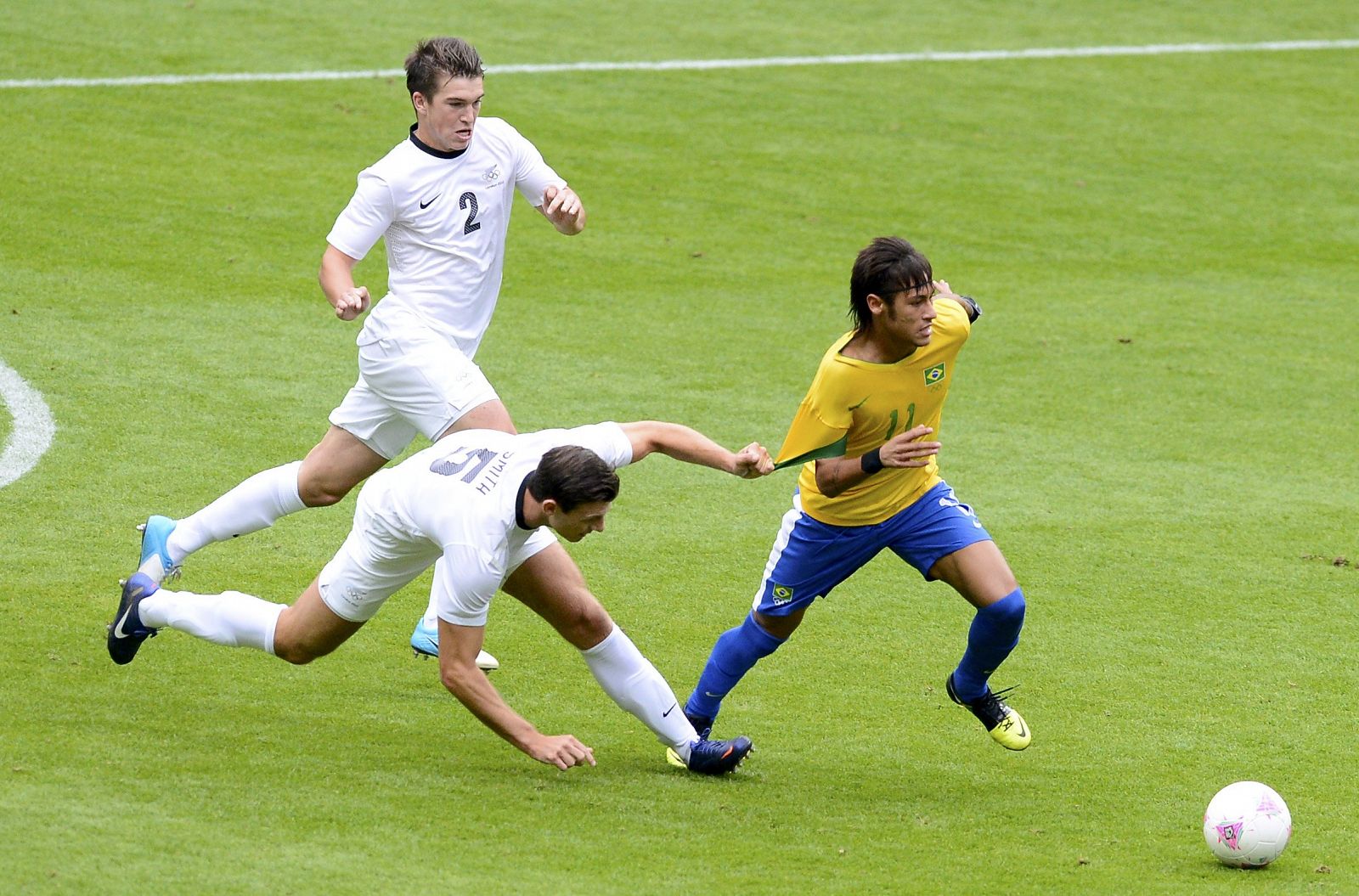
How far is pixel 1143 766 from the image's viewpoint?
19.1 ft

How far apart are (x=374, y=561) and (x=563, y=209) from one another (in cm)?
170

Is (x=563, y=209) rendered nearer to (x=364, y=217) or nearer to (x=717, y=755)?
(x=364, y=217)

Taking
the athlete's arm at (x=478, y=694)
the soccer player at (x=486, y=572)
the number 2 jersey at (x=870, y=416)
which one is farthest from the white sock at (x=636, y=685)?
the number 2 jersey at (x=870, y=416)

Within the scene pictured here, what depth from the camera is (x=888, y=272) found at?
5527mm

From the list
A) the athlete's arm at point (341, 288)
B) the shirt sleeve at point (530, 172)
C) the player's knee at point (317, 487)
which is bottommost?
the player's knee at point (317, 487)

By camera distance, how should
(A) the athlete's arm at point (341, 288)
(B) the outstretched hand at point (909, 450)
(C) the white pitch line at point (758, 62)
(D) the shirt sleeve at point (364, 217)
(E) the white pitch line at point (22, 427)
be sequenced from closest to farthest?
(B) the outstretched hand at point (909, 450), (A) the athlete's arm at point (341, 288), (D) the shirt sleeve at point (364, 217), (E) the white pitch line at point (22, 427), (C) the white pitch line at point (758, 62)

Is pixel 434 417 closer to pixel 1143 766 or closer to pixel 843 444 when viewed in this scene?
pixel 843 444

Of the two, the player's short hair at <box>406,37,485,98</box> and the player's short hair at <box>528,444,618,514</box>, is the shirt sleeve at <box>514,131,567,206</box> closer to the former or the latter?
the player's short hair at <box>406,37,485,98</box>

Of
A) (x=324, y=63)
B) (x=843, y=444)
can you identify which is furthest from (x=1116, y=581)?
(x=324, y=63)

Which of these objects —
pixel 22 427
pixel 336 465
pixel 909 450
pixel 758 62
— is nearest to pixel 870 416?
pixel 909 450

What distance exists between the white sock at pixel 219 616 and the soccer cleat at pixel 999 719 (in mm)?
2346

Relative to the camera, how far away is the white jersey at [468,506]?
4.96 m

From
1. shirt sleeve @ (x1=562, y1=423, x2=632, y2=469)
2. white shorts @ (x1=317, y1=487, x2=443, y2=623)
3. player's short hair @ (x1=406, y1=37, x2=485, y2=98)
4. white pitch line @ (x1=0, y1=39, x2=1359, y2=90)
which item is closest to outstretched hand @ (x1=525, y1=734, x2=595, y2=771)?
white shorts @ (x1=317, y1=487, x2=443, y2=623)

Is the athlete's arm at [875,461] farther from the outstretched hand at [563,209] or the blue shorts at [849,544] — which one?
the outstretched hand at [563,209]
